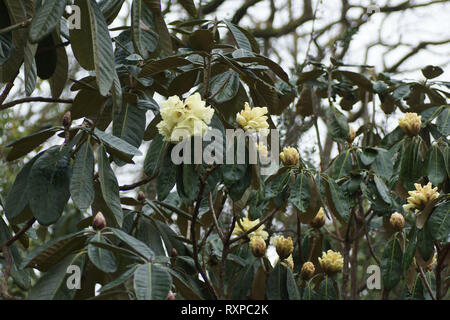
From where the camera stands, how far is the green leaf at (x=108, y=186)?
1.24m

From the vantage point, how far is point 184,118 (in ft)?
3.93

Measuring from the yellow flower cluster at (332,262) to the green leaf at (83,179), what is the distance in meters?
0.77

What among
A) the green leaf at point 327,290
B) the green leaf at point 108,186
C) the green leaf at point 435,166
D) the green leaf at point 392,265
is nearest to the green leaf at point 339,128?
the green leaf at point 435,166

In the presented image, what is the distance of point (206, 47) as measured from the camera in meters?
1.39

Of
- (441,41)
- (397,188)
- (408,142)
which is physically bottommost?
(397,188)

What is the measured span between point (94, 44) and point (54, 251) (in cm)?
43

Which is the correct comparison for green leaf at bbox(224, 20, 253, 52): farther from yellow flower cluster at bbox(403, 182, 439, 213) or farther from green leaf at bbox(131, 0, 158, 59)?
yellow flower cluster at bbox(403, 182, 439, 213)

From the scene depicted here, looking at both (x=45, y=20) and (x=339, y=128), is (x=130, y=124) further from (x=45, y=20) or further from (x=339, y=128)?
(x=339, y=128)

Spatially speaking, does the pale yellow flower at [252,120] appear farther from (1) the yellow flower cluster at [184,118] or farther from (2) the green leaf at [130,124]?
(2) the green leaf at [130,124]

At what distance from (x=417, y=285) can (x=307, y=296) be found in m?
0.36
